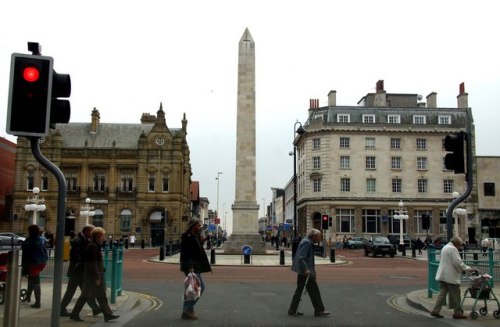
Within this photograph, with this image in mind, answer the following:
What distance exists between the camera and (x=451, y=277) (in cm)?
1166

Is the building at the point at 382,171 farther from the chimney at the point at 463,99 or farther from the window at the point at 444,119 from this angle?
the chimney at the point at 463,99

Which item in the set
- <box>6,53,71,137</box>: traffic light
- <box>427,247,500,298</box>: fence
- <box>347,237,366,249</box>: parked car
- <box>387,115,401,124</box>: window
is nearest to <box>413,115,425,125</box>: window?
<box>387,115,401,124</box>: window

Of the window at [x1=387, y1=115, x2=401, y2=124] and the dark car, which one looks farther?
the window at [x1=387, y1=115, x2=401, y2=124]

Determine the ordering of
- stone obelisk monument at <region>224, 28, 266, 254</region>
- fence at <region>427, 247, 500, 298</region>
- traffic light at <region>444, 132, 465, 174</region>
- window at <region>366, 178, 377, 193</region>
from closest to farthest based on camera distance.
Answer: traffic light at <region>444, 132, 465, 174</region>, fence at <region>427, 247, 500, 298</region>, stone obelisk monument at <region>224, 28, 266, 254</region>, window at <region>366, 178, 377, 193</region>

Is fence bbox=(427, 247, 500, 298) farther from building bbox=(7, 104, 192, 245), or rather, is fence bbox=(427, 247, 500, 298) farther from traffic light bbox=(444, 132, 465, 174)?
building bbox=(7, 104, 192, 245)

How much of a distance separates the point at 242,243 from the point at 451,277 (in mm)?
27887

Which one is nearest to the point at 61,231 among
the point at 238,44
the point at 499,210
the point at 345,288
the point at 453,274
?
the point at 453,274

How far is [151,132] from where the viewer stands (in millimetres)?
73250

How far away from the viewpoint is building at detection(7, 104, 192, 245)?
71.1 m

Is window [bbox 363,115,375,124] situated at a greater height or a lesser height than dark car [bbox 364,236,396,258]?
greater

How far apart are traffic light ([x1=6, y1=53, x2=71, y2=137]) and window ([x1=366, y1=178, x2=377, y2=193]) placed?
65.4 metres

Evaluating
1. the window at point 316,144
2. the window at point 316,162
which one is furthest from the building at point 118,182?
the window at point 316,162

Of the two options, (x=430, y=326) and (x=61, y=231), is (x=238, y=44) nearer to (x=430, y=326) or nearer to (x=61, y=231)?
(x=430, y=326)

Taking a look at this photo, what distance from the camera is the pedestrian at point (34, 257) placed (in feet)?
39.0
